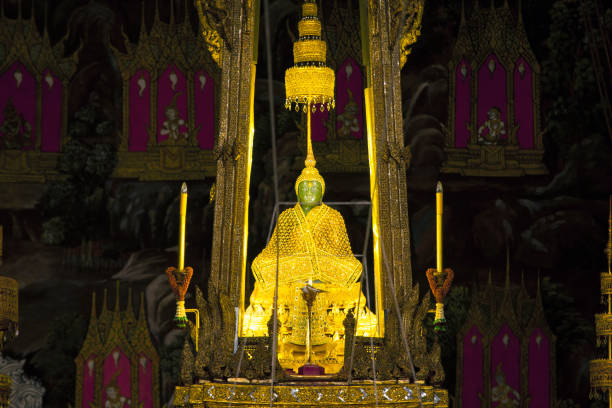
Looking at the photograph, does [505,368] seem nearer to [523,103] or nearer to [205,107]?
[523,103]

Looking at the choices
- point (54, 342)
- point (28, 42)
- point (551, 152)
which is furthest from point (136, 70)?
point (551, 152)

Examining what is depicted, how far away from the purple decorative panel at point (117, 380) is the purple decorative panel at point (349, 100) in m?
3.47

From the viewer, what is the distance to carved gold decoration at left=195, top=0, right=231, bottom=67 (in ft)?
35.5

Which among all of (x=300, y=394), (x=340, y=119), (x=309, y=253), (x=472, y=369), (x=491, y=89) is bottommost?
(x=472, y=369)

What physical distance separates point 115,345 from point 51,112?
9.25ft

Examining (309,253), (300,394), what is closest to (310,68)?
(309,253)

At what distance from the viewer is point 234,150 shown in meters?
10.2

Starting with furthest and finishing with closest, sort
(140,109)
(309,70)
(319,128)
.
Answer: (140,109) < (319,128) < (309,70)

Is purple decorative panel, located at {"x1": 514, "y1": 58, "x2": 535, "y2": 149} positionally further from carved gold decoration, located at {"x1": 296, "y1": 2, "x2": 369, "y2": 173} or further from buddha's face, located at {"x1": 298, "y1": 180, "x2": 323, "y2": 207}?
buddha's face, located at {"x1": 298, "y1": 180, "x2": 323, "y2": 207}

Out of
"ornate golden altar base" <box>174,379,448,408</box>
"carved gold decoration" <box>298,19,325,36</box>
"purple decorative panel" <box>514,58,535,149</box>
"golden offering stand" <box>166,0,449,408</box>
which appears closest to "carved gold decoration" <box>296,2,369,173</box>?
"purple decorative panel" <box>514,58,535,149</box>

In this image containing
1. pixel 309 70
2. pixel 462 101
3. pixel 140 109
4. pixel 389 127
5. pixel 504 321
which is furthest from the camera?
pixel 140 109

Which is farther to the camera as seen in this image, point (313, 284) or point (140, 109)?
point (140, 109)

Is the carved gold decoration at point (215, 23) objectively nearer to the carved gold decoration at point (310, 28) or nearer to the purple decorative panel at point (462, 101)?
the carved gold decoration at point (310, 28)

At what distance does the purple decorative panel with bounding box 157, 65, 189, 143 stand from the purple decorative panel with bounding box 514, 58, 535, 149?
148 inches
